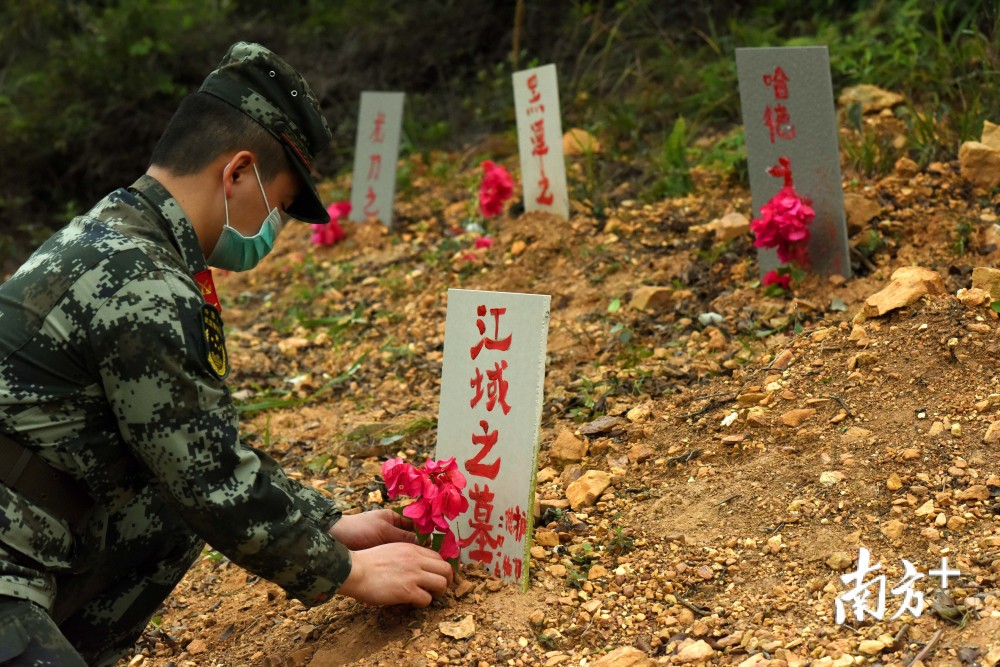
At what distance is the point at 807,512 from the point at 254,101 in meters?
1.59

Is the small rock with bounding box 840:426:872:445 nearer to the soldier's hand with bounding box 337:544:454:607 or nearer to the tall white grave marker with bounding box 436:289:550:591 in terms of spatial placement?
the tall white grave marker with bounding box 436:289:550:591

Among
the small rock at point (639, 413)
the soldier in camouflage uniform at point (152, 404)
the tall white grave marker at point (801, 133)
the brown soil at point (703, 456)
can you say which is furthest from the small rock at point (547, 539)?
the tall white grave marker at point (801, 133)

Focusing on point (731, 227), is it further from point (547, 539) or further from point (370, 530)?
point (370, 530)

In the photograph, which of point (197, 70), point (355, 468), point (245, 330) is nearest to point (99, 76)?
point (197, 70)

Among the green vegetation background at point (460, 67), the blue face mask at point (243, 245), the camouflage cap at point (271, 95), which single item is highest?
the green vegetation background at point (460, 67)

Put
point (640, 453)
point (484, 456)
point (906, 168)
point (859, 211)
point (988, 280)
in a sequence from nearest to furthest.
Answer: point (484, 456), point (640, 453), point (988, 280), point (859, 211), point (906, 168)

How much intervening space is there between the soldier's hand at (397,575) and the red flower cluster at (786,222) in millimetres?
1807

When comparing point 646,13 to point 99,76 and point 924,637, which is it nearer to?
point 99,76

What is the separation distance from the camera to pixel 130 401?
76.1 inches

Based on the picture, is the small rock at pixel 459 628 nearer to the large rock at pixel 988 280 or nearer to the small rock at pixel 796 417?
the small rock at pixel 796 417

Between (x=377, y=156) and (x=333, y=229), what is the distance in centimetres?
49

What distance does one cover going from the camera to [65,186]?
27.5ft

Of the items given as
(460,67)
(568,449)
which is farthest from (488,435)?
(460,67)

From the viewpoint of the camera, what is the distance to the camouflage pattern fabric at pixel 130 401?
1.93 m
